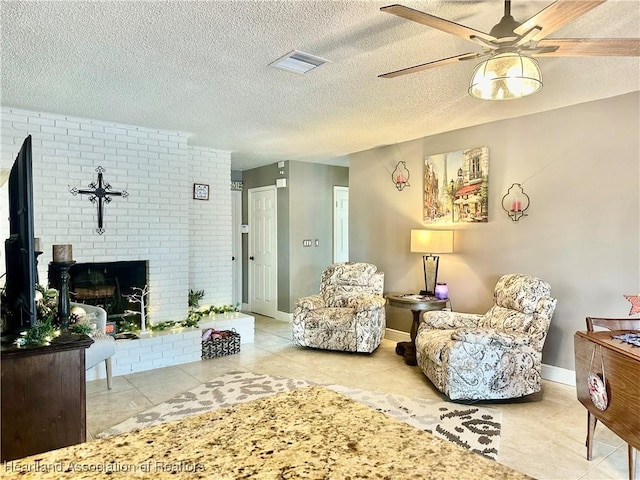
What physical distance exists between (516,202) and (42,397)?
4045 mm

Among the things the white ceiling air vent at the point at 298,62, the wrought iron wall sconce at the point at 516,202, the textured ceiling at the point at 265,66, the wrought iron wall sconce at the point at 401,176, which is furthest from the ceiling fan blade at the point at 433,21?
the wrought iron wall sconce at the point at 401,176

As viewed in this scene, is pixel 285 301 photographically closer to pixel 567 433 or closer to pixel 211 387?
pixel 211 387

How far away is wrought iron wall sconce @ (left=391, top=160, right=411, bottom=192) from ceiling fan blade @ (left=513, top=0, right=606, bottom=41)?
3.53m

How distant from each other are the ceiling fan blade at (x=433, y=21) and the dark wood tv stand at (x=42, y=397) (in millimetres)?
1949

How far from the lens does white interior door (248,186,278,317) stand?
697 centimetres

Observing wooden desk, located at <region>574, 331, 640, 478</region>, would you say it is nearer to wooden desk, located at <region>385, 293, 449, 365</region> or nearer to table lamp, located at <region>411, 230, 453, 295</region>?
wooden desk, located at <region>385, 293, 449, 365</region>

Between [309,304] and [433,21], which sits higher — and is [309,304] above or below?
below

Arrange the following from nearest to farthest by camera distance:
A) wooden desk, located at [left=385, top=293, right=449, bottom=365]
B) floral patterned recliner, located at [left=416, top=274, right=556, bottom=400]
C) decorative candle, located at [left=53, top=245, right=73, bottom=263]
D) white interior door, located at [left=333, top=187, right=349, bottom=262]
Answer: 1. decorative candle, located at [left=53, top=245, right=73, bottom=263]
2. floral patterned recliner, located at [left=416, top=274, right=556, bottom=400]
3. wooden desk, located at [left=385, top=293, right=449, bottom=365]
4. white interior door, located at [left=333, top=187, right=349, bottom=262]

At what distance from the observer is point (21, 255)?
2.04 meters

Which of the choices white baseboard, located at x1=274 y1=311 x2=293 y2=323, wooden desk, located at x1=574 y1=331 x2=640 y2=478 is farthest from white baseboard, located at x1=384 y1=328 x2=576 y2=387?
white baseboard, located at x1=274 y1=311 x2=293 y2=323

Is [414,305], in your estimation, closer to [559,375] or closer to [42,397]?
[559,375]

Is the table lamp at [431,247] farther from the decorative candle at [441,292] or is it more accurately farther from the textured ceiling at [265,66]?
the textured ceiling at [265,66]

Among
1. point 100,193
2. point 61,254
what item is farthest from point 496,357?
point 100,193

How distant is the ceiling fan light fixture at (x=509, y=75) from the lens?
188 cm
